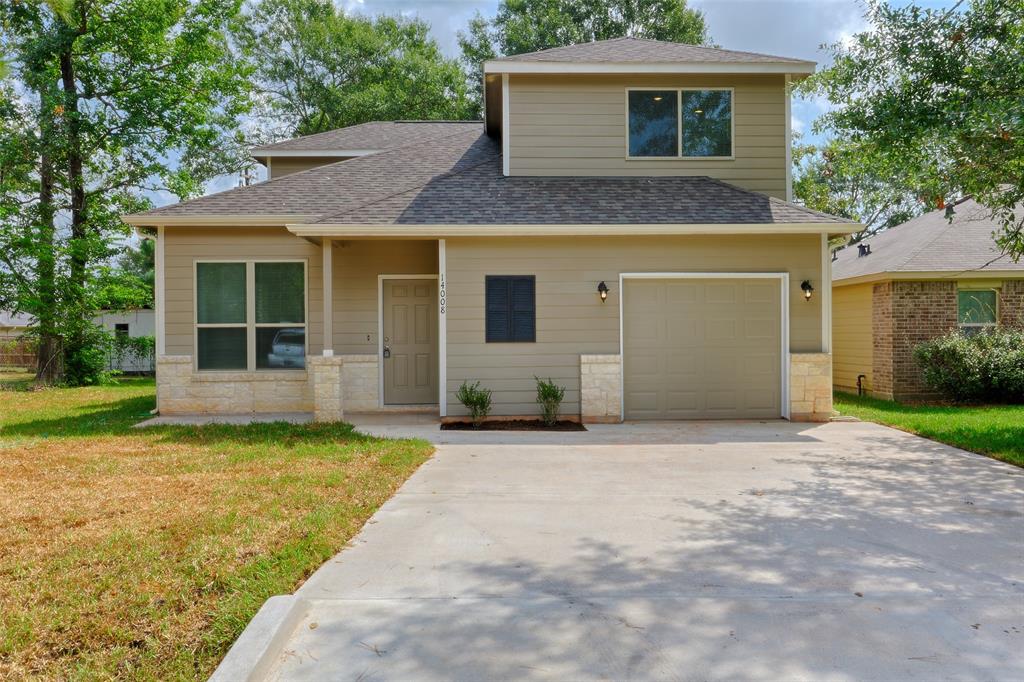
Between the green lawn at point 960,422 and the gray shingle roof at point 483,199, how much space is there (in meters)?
3.11

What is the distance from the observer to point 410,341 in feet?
36.5

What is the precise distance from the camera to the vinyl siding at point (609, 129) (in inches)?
440

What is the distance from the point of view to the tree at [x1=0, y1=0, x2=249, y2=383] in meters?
17.6

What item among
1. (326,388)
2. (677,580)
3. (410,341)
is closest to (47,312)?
(410,341)

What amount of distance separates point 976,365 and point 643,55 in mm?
7848

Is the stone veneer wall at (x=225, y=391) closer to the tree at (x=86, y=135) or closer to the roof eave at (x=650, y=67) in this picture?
the roof eave at (x=650, y=67)

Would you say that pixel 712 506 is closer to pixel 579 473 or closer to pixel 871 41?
pixel 579 473

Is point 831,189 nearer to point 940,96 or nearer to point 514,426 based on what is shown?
point 940,96

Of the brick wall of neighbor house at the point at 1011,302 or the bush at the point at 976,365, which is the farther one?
the brick wall of neighbor house at the point at 1011,302

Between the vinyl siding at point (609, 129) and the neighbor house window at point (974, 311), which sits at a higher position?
the vinyl siding at point (609, 129)

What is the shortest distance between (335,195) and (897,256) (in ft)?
35.6

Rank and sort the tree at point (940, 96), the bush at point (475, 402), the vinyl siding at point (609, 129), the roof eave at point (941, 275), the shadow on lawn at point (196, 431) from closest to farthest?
the tree at point (940, 96), the shadow on lawn at point (196, 431), the bush at point (475, 402), the vinyl siding at point (609, 129), the roof eave at point (941, 275)

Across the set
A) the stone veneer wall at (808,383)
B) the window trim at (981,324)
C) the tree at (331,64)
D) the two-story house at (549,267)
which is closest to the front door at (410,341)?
the two-story house at (549,267)

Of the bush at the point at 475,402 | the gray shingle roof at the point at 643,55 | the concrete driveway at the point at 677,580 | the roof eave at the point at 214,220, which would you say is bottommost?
the concrete driveway at the point at 677,580
